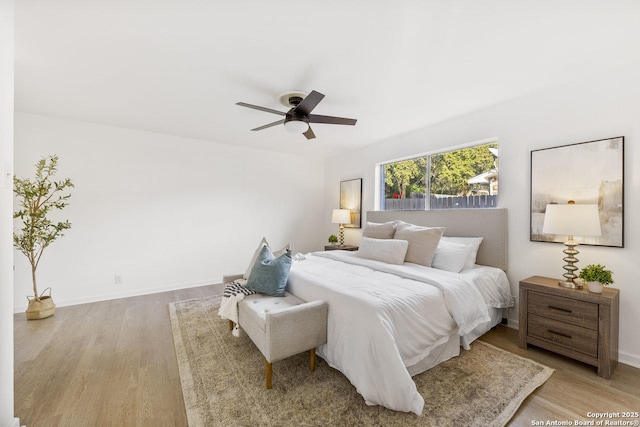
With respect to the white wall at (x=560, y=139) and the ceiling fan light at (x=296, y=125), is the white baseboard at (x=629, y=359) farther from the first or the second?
the ceiling fan light at (x=296, y=125)

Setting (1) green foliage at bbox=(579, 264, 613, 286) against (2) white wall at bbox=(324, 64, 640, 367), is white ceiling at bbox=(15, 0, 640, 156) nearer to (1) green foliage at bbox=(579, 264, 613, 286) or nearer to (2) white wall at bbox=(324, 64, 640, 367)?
(2) white wall at bbox=(324, 64, 640, 367)

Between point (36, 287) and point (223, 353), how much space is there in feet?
9.73

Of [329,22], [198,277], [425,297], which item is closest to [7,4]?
[329,22]

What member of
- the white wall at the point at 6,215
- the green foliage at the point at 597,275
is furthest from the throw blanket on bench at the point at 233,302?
the green foliage at the point at 597,275

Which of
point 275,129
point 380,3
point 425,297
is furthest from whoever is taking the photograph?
point 275,129

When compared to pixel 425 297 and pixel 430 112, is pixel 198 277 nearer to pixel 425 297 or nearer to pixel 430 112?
pixel 425 297

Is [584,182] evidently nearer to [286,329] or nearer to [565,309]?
[565,309]

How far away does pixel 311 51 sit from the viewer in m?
2.08

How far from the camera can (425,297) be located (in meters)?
2.02

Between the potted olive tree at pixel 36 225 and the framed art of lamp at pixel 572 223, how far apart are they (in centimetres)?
527

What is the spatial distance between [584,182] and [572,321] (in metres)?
1.29

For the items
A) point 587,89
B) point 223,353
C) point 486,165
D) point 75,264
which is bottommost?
point 223,353

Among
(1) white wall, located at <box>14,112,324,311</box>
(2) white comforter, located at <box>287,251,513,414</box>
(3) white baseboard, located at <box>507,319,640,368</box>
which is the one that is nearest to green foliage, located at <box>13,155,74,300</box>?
(1) white wall, located at <box>14,112,324,311</box>

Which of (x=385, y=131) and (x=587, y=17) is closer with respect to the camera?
(x=587, y=17)
